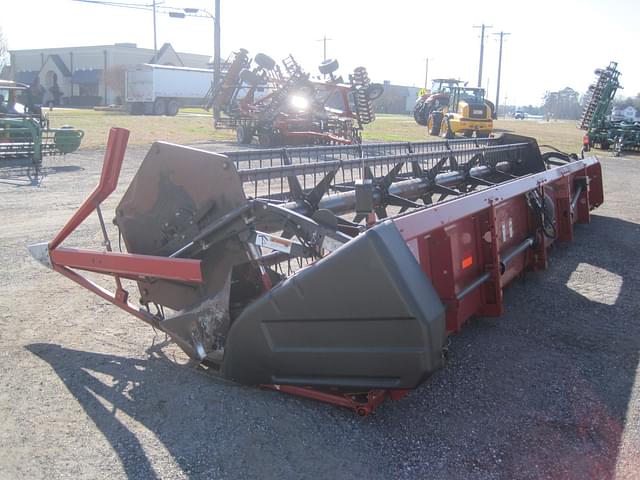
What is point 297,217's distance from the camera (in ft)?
10.6

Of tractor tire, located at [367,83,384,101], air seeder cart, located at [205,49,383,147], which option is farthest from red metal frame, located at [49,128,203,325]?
tractor tire, located at [367,83,384,101]

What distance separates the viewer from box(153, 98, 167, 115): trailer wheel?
3916cm

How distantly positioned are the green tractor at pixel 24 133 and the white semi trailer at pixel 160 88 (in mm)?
23128

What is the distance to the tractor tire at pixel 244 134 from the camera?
20.8 meters

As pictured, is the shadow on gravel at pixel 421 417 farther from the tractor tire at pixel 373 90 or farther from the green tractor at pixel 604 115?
the green tractor at pixel 604 115

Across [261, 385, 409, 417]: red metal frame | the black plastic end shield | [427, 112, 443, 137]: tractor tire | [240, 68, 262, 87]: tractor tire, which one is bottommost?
[261, 385, 409, 417]: red metal frame

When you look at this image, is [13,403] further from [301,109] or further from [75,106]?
[75,106]

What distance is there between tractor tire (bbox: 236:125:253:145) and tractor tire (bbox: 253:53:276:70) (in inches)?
83.1

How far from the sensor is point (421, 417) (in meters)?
3.31

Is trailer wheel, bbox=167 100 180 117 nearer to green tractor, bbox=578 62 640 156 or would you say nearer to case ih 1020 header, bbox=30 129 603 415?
green tractor, bbox=578 62 640 156

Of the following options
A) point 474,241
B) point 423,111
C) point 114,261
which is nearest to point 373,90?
point 423,111

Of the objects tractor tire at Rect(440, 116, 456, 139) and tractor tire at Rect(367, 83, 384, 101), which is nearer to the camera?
tractor tire at Rect(367, 83, 384, 101)

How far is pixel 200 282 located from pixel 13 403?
1204 mm

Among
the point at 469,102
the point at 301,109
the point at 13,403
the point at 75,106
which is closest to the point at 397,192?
the point at 13,403
